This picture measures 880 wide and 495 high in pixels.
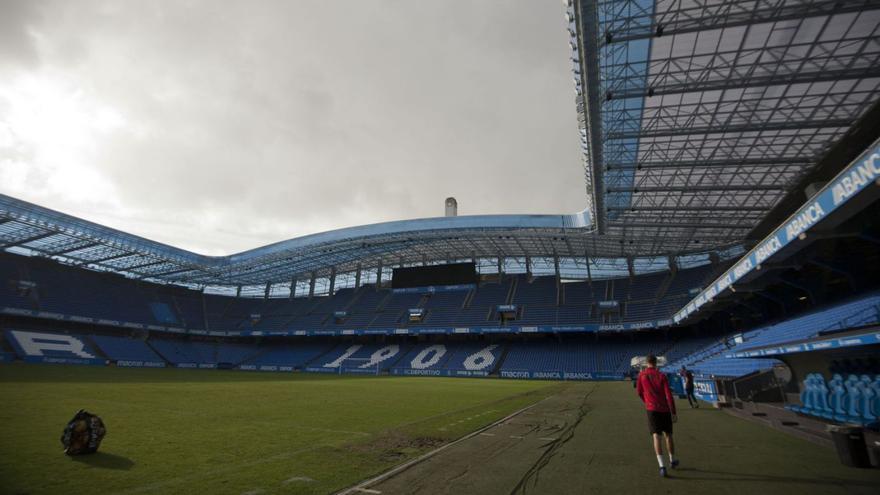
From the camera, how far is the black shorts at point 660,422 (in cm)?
659

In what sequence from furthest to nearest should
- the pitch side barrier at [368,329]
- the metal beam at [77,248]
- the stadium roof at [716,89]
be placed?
1. the metal beam at [77,248]
2. the pitch side barrier at [368,329]
3. the stadium roof at [716,89]

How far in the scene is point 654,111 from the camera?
1986cm

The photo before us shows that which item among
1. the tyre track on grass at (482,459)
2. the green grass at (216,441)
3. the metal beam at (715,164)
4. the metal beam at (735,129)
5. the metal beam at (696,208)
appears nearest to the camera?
the tyre track on grass at (482,459)

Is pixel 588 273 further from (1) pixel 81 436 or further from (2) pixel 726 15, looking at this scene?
(1) pixel 81 436

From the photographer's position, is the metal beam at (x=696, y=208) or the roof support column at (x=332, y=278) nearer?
the metal beam at (x=696, y=208)

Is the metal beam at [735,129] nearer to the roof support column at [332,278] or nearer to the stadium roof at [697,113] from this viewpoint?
the stadium roof at [697,113]

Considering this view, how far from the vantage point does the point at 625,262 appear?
165 ft

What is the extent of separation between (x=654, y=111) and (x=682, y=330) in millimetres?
33168

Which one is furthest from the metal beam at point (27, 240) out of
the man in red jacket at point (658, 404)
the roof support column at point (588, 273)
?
the roof support column at point (588, 273)

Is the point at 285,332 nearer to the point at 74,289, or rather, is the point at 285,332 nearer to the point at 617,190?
the point at 74,289

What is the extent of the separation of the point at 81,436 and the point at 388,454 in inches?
206

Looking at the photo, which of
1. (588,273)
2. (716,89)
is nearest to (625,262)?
(588,273)

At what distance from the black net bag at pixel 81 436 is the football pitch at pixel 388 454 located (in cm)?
17

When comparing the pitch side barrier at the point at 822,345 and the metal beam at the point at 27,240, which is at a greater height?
the metal beam at the point at 27,240
